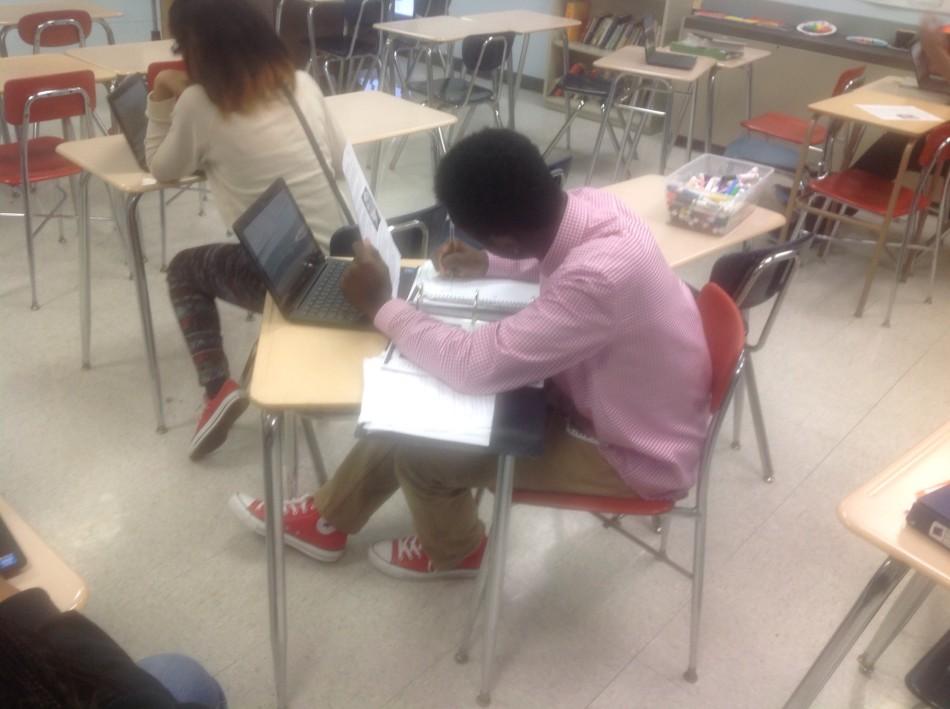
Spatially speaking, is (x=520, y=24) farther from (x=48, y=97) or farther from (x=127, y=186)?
(x=127, y=186)

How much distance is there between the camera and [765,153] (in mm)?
3787

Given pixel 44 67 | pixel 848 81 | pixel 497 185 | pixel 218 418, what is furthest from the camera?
pixel 848 81

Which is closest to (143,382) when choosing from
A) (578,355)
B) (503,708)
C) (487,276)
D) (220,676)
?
(220,676)

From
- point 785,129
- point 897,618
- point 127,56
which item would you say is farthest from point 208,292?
point 785,129

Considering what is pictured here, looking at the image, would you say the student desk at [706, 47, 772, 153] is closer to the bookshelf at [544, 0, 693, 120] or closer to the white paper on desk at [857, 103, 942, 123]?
the bookshelf at [544, 0, 693, 120]

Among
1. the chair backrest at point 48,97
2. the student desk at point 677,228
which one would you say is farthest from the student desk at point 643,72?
the chair backrest at point 48,97

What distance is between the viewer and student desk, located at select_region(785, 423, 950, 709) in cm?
105

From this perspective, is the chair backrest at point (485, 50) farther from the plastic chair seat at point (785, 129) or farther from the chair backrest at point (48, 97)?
the chair backrest at point (48, 97)

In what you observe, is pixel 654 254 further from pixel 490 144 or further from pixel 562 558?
pixel 562 558

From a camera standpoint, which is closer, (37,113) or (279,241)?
(279,241)

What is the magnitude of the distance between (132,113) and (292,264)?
1.01 meters

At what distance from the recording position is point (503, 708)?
5.44 feet

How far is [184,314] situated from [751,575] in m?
1.66

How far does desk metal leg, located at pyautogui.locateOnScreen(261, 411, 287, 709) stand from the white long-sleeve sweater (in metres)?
0.89
